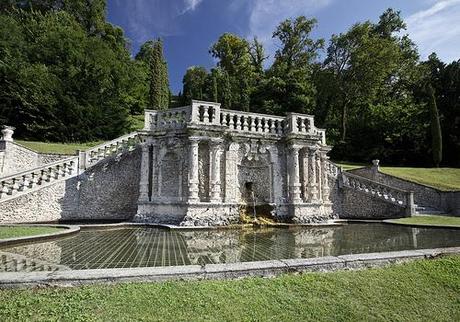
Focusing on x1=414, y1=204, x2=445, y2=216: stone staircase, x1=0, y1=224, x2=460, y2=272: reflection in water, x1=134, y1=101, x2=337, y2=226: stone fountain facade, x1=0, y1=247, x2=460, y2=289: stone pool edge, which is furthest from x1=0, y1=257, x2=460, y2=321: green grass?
x1=414, y1=204, x2=445, y2=216: stone staircase

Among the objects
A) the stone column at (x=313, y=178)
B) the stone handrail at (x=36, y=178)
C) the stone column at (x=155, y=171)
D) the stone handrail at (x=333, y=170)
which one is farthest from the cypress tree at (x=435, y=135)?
the stone handrail at (x=36, y=178)

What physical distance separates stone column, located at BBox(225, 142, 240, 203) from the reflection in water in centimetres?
318

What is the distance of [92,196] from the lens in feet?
48.2

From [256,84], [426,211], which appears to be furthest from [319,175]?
[256,84]

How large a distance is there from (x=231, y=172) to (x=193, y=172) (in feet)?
6.54

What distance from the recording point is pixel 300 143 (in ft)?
48.4

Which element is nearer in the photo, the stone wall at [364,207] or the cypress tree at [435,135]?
the stone wall at [364,207]

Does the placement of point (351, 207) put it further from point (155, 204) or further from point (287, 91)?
point (287, 91)

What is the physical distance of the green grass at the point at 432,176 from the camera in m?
20.7

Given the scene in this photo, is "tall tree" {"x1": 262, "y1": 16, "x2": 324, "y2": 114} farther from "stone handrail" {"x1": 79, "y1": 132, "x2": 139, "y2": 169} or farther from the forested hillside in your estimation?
"stone handrail" {"x1": 79, "y1": 132, "x2": 139, "y2": 169}

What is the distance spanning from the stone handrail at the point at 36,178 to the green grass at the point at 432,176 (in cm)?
2026

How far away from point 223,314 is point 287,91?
32.2 meters

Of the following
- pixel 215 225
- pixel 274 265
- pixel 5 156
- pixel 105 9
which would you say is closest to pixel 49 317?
pixel 274 265

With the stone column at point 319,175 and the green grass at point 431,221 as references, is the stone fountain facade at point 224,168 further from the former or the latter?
the green grass at point 431,221
